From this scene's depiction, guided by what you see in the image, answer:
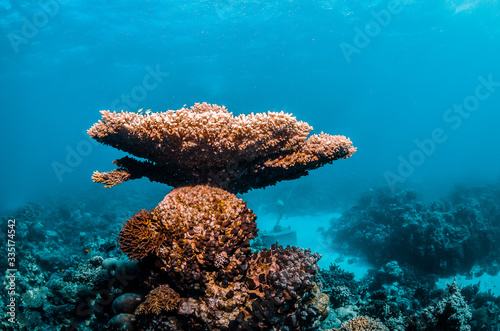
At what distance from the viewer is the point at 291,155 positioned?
4684 mm

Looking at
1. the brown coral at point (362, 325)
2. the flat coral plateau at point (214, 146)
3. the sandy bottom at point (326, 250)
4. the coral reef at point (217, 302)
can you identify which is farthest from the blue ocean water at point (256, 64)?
the brown coral at point (362, 325)

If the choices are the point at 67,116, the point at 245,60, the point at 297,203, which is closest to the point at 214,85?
the point at 245,60

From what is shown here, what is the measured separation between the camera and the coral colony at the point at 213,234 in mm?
3404

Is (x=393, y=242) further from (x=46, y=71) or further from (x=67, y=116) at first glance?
(x=67, y=116)

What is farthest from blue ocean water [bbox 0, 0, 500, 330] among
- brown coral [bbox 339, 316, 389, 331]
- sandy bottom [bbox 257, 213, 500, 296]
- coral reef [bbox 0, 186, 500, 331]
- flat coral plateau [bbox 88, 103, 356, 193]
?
brown coral [bbox 339, 316, 389, 331]

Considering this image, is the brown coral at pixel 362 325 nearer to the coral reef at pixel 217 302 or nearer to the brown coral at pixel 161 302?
the coral reef at pixel 217 302

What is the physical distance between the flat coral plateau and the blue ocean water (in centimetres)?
1004

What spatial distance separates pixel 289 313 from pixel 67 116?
136295 mm

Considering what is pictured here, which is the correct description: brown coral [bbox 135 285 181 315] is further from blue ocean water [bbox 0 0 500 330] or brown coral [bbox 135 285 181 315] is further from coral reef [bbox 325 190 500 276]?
coral reef [bbox 325 190 500 276]

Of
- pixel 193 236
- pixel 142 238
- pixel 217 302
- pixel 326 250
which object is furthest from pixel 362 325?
pixel 326 250

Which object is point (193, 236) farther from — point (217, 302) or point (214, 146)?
point (214, 146)

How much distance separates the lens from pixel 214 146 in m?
3.99

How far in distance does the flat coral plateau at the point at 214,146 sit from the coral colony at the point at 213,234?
17 millimetres

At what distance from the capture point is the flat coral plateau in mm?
3883
